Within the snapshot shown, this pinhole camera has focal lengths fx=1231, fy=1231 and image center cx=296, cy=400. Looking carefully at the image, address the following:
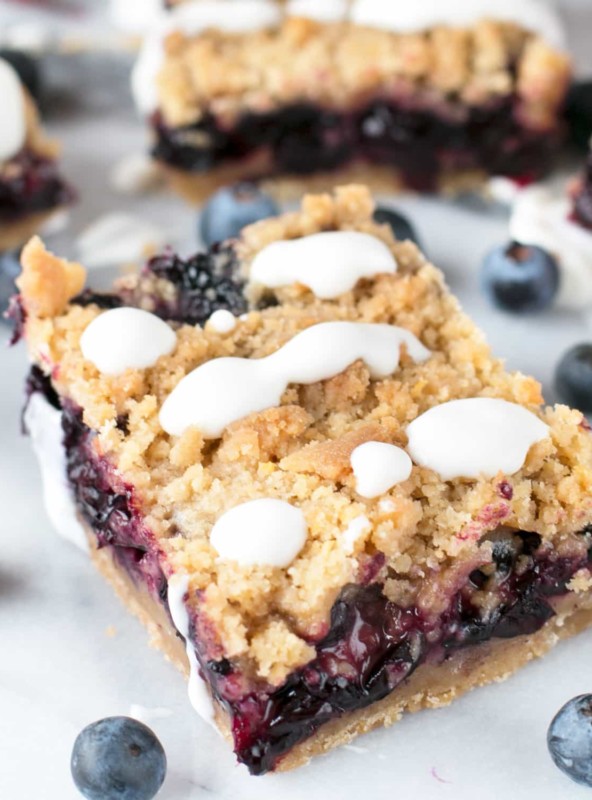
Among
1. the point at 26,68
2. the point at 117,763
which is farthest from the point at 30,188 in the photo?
the point at 117,763

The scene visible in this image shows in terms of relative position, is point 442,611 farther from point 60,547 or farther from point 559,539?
point 60,547

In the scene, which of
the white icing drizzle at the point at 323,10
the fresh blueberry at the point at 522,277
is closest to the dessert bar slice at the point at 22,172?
the white icing drizzle at the point at 323,10

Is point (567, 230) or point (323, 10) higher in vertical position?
point (323, 10)

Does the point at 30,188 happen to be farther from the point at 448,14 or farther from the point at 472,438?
the point at 472,438

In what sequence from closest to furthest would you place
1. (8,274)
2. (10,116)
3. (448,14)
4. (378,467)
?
1. (378,467)
2. (8,274)
3. (10,116)
4. (448,14)

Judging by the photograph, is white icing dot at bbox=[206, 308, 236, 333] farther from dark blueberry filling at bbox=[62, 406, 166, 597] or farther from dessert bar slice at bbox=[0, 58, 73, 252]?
dessert bar slice at bbox=[0, 58, 73, 252]

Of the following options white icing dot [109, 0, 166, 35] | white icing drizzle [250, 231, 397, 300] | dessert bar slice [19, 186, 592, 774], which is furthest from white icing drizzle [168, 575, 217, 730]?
white icing dot [109, 0, 166, 35]

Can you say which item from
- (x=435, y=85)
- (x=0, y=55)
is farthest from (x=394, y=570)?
(x=0, y=55)
